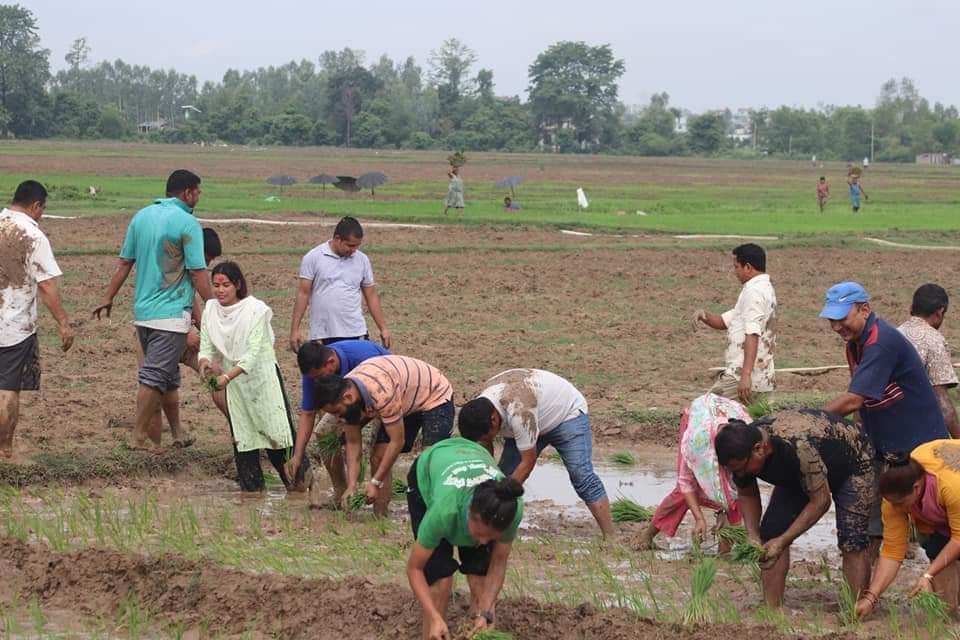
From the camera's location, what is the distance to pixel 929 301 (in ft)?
25.3

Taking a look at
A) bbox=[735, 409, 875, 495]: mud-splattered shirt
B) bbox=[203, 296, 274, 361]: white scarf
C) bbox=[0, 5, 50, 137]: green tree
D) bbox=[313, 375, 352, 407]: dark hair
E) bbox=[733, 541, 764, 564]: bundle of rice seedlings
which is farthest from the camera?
bbox=[0, 5, 50, 137]: green tree

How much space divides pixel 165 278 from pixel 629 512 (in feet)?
11.4

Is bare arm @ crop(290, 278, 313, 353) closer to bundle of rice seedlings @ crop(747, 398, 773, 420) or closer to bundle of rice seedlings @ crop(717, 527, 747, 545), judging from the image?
bundle of rice seedlings @ crop(747, 398, 773, 420)

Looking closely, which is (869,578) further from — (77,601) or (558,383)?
(77,601)

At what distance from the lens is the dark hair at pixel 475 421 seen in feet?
19.6

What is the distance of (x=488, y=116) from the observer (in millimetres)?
106438

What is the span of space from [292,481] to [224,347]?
0.99m

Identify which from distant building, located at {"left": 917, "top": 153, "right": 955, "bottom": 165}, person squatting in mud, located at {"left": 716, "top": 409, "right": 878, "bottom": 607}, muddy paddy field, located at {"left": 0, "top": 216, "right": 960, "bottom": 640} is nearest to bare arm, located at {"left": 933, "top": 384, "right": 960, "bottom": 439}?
muddy paddy field, located at {"left": 0, "top": 216, "right": 960, "bottom": 640}

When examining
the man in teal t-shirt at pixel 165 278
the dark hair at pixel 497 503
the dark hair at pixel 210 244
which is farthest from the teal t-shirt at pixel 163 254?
the dark hair at pixel 497 503

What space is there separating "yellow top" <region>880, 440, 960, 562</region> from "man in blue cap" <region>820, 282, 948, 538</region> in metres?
0.43

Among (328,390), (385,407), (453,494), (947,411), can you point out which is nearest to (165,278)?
(385,407)

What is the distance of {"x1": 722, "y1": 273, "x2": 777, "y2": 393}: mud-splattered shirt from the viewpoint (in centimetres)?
836

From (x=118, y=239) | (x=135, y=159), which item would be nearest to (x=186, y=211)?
(x=118, y=239)

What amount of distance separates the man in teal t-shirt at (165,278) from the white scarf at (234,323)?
2.01 ft
